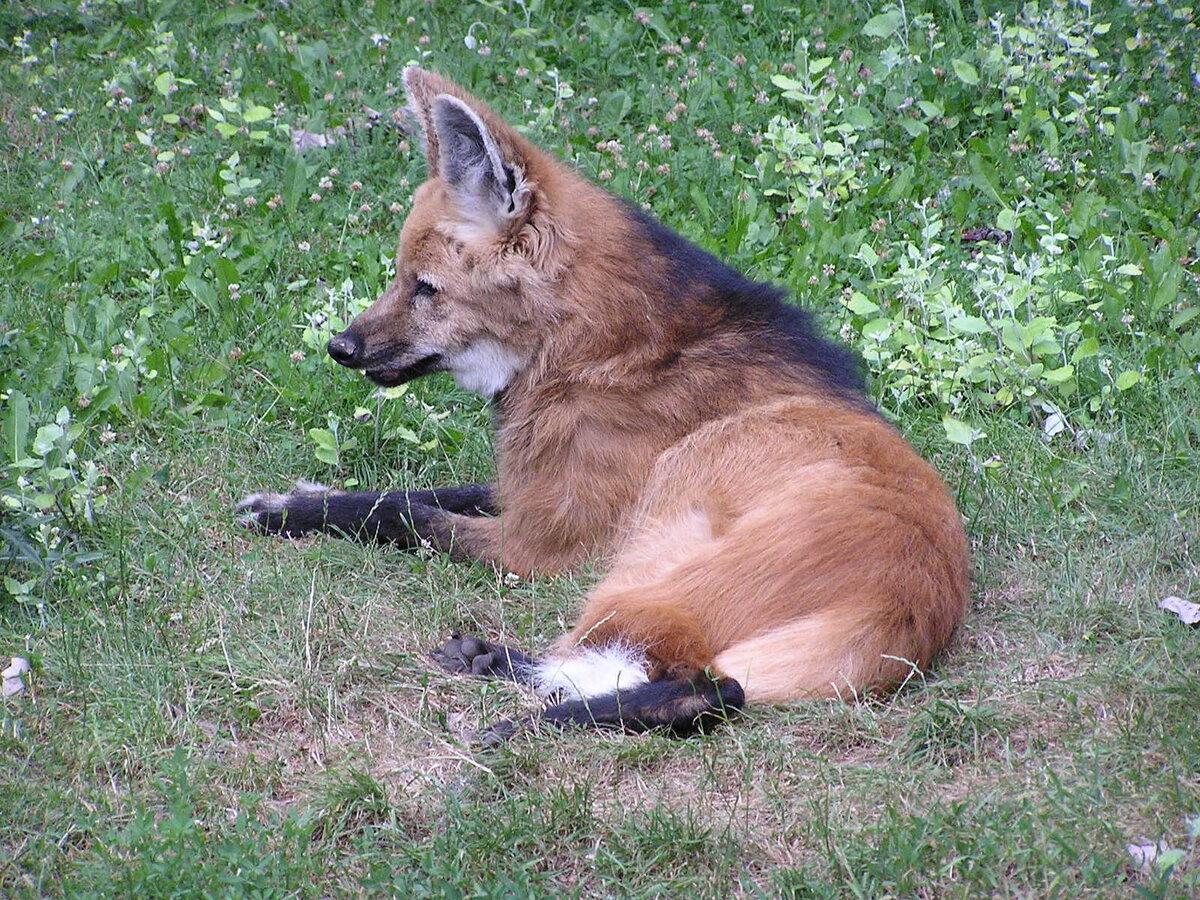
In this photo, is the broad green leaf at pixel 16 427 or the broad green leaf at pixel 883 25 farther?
the broad green leaf at pixel 883 25

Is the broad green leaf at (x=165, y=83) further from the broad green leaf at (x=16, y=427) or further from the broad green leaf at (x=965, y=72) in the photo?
the broad green leaf at (x=965, y=72)

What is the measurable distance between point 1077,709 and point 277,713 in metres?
1.84

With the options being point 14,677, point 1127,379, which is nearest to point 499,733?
point 14,677

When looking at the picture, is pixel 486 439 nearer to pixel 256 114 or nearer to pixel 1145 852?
pixel 256 114

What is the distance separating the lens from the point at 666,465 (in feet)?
10.8

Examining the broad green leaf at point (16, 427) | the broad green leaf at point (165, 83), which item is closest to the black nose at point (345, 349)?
the broad green leaf at point (16, 427)

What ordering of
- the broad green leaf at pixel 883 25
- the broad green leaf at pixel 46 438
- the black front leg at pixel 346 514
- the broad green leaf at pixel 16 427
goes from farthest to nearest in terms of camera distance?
the broad green leaf at pixel 883 25 → the black front leg at pixel 346 514 → the broad green leaf at pixel 16 427 → the broad green leaf at pixel 46 438

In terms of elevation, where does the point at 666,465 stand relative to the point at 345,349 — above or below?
above

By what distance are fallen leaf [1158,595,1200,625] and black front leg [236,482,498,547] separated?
1926 mm

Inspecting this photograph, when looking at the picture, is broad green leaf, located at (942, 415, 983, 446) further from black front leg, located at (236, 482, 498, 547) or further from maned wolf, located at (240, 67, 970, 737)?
black front leg, located at (236, 482, 498, 547)

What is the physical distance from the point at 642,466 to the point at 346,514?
98 centimetres

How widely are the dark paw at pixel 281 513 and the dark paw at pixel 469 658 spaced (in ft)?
2.79

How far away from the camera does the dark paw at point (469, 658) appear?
117 inches

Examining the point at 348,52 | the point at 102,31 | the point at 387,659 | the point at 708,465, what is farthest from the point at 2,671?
the point at 102,31
